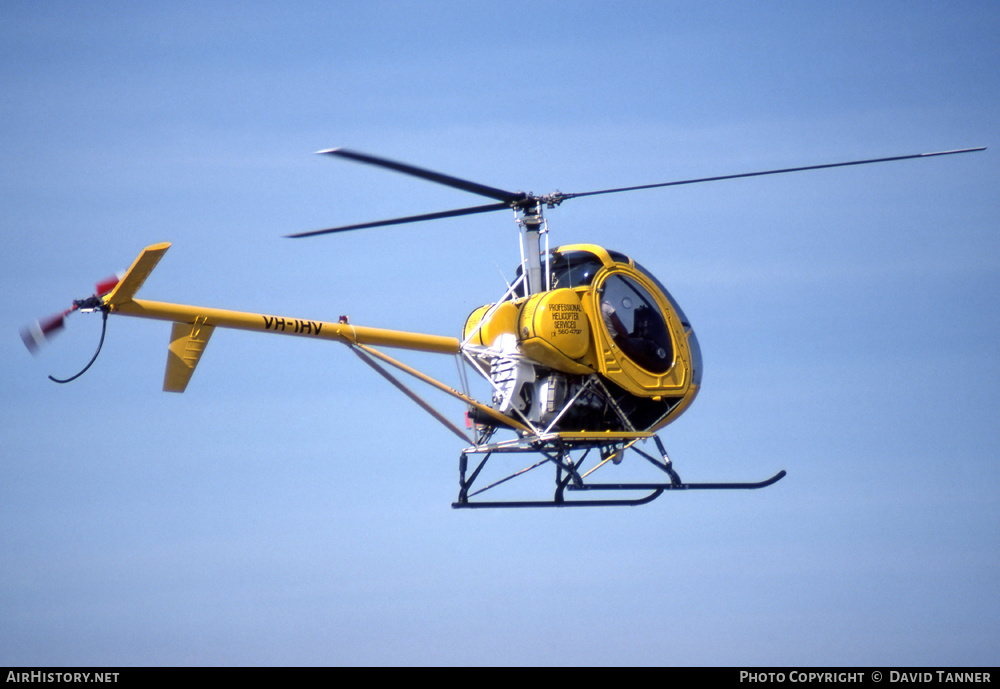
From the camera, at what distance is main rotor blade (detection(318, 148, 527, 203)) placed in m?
20.6

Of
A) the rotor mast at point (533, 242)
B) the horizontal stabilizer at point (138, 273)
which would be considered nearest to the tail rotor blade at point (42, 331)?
the horizontal stabilizer at point (138, 273)

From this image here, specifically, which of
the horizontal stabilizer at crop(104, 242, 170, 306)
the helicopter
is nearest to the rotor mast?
the helicopter

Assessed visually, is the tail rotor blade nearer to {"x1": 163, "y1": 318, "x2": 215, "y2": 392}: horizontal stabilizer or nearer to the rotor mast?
{"x1": 163, "y1": 318, "x2": 215, "y2": 392}: horizontal stabilizer

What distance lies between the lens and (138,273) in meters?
20.4

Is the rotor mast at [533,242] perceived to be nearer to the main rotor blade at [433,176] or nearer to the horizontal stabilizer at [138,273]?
the main rotor blade at [433,176]

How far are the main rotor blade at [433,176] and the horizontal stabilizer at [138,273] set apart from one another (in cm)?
288

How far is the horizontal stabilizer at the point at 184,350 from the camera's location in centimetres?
2173

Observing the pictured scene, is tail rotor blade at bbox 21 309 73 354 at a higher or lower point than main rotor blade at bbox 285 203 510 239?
lower

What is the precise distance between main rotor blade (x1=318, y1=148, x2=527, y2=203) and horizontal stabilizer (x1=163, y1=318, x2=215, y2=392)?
Result: 365cm
